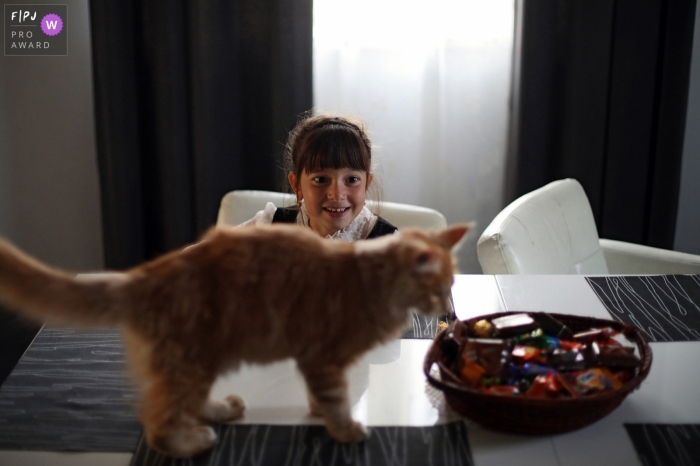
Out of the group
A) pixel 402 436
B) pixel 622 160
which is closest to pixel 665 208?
pixel 622 160

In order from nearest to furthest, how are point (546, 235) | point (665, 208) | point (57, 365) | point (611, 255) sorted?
point (57, 365), point (546, 235), point (611, 255), point (665, 208)

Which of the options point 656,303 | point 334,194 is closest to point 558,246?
point 656,303

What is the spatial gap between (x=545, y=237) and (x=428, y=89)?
87 cm

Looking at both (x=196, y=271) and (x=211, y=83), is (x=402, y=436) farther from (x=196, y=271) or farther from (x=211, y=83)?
(x=211, y=83)

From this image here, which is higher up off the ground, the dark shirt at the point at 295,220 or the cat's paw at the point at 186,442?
the dark shirt at the point at 295,220

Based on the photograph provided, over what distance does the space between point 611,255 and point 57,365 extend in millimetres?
1542

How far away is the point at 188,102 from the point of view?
2123 millimetres

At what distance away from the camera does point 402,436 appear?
0.79 meters

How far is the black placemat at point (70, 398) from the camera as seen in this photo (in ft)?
2.60

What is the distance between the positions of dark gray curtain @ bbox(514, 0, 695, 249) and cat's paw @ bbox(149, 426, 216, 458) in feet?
5.68

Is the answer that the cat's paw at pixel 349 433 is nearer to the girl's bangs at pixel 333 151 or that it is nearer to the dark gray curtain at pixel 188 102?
the girl's bangs at pixel 333 151

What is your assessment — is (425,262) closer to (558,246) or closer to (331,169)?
(331,169)

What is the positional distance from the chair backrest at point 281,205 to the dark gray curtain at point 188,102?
31cm

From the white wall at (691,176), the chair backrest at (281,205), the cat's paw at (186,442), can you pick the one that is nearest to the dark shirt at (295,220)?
the chair backrest at (281,205)
